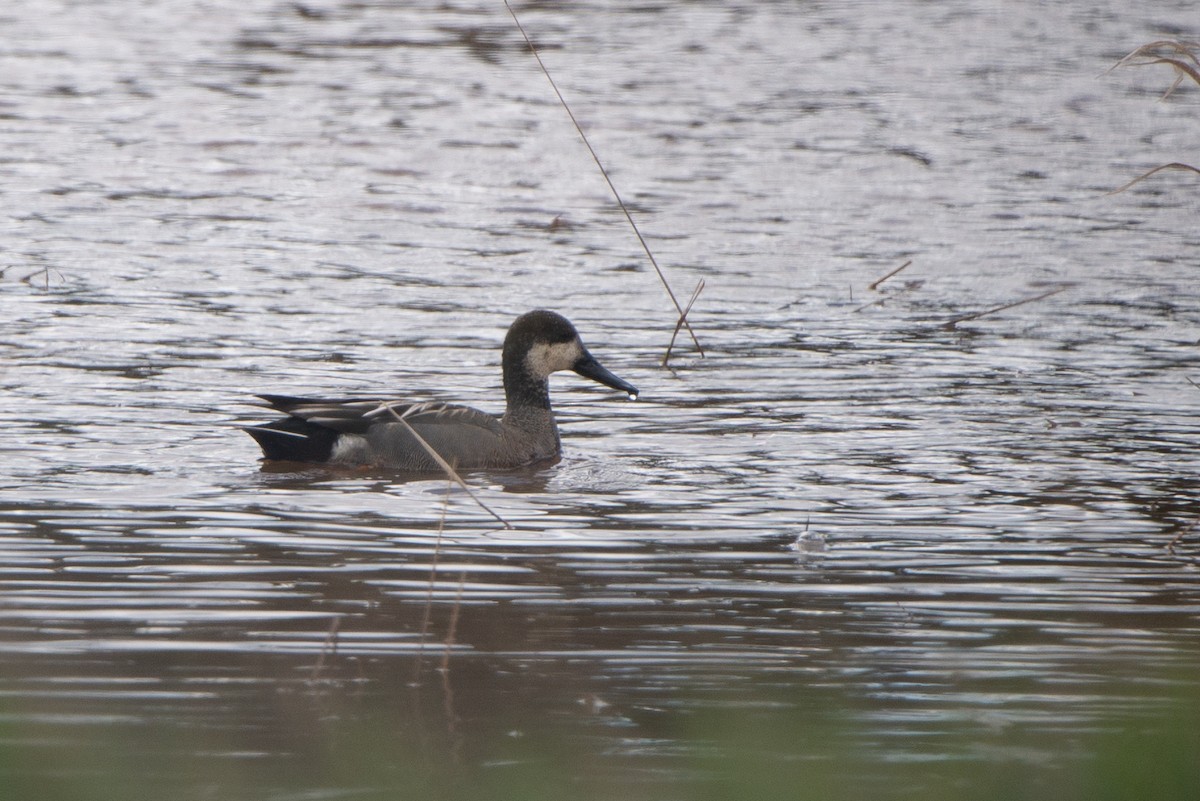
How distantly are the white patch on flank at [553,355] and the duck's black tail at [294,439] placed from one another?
1.16m

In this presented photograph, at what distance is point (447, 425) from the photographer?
830 cm

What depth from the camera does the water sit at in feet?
15.7

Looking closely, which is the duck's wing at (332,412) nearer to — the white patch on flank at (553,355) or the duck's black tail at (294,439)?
the duck's black tail at (294,439)

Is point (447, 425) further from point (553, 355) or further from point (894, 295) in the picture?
point (894, 295)

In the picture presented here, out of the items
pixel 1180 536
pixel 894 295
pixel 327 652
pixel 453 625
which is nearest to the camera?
pixel 327 652

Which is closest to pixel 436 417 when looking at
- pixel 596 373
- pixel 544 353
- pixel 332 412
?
pixel 332 412

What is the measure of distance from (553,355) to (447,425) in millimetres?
901

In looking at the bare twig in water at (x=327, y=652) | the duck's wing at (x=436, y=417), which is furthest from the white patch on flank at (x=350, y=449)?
the bare twig in water at (x=327, y=652)

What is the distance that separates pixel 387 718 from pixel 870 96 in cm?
1449

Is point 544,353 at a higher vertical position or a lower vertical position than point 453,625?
higher

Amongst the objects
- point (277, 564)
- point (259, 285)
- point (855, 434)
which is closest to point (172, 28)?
point (259, 285)

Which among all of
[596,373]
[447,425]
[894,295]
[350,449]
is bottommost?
[350,449]

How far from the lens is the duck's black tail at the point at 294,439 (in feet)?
26.4

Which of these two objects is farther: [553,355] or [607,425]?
[607,425]
